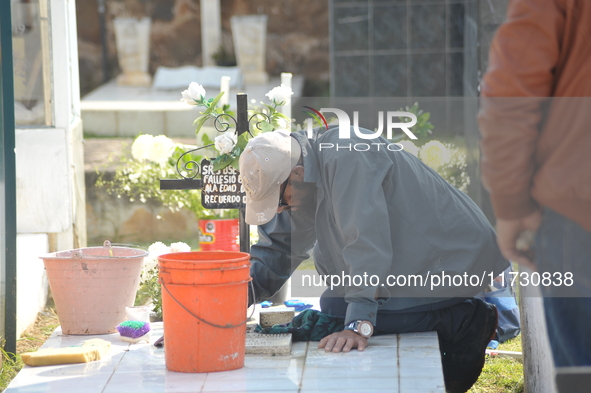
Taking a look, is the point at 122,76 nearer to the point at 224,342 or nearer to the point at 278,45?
the point at 278,45

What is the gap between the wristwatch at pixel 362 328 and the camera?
119 inches

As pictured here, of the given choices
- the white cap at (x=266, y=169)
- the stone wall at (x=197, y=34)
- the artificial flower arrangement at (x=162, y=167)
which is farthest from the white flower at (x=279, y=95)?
the stone wall at (x=197, y=34)

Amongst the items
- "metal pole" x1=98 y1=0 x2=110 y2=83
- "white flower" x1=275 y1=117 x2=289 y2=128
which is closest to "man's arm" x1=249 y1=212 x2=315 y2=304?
"white flower" x1=275 y1=117 x2=289 y2=128

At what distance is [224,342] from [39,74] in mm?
3331

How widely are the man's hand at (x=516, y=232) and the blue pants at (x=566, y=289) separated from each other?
2cm

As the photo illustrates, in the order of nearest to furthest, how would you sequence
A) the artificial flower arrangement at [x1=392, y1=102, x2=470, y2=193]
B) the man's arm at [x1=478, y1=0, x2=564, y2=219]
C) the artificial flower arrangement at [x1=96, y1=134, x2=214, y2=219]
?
the man's arm at [x1=478, y1=0, x2=564, y2=219], the artificial flower arrangement at [x1=96, y1=134, x2=214, y2=219], the artificial flower arrangement at [x1=392, y1=102, x2=470, y2=193]

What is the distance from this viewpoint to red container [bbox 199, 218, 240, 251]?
519 centimetres

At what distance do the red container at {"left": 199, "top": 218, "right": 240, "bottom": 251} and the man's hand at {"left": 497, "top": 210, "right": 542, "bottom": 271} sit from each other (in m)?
3.22

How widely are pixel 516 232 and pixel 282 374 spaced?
3.88 feet

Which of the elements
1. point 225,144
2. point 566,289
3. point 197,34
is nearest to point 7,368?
point 225,144

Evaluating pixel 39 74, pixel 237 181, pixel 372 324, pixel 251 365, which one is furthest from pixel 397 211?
pixel 39 74

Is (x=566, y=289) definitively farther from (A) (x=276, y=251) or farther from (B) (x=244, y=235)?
(B) (x=244, y=235)

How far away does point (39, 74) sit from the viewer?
18.1ft

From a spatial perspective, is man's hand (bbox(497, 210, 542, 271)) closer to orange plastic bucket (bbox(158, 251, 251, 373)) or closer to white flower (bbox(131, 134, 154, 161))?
orange plastic bucket (bbox(158, 251, 251, 373))
